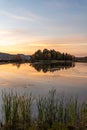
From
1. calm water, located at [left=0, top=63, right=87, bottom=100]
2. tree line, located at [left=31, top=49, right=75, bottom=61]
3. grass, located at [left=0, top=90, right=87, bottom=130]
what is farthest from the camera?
tree line, located at [left=31, top=49, right=75, bottom=61]

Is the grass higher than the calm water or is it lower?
higher

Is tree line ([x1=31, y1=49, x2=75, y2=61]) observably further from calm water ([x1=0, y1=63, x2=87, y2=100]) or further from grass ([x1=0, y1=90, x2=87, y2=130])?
grass ([x1=0, y1=90, x2=87, y2=130])

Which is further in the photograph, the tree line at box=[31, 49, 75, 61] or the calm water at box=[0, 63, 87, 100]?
the tree line at box=[31, 49, 75, 61]

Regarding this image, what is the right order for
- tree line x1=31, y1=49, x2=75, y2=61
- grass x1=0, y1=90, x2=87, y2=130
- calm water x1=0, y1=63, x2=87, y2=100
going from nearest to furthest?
grass x1=0, y1=90, x2=87, y2=130 < calm water x1=0, y1=63, x2=87, y2=100 < tree line x1=31, y1=49, x2=75, y2=61

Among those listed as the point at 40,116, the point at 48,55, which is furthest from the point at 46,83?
the point at 48,55

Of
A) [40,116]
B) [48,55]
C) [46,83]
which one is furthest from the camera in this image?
[48,55]

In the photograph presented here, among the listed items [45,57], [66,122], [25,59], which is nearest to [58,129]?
[66,122]

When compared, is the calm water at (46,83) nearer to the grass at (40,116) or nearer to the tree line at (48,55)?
the grass at (40,116)

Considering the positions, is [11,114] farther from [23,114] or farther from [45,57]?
[45,57]

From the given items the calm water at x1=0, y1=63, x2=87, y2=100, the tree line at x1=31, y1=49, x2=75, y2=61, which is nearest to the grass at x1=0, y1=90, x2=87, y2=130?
the calm water at x1=0, y1=63, x2=87, y2=100

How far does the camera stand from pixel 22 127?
29.8ft

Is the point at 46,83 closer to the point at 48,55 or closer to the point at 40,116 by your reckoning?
the point at 40,116

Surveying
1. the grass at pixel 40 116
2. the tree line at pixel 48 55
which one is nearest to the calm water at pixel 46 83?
the grass at pixel 40 116

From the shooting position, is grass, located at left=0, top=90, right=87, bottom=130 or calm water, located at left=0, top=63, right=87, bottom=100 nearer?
grass, located at left=0, top=90, right=87, bottom=130
